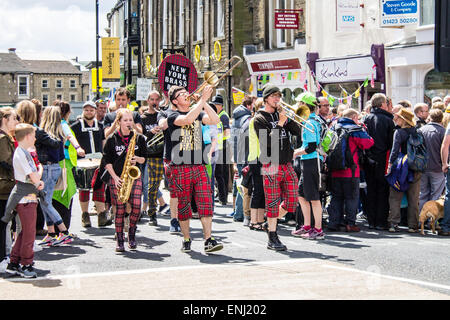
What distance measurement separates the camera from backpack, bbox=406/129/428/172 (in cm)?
1062

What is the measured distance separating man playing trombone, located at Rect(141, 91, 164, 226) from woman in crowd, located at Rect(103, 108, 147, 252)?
6.13 ft

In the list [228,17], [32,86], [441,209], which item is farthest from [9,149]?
[32,86]

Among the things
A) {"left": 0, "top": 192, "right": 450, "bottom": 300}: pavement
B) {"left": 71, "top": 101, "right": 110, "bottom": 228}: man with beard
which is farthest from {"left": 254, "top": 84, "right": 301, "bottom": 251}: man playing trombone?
{"left": 71, "top": 101, "right": 110, "bottom": 228}: man with beard

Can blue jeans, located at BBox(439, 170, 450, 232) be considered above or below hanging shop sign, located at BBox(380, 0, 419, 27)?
below

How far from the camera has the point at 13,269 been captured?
7383 mm

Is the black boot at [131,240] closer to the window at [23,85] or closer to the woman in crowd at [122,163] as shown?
the woman in crowd at [122,163]

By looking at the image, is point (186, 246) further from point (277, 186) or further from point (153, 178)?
point (153, 178)

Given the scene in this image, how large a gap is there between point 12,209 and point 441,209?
252 inches

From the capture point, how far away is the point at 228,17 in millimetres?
29312

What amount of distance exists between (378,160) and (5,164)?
5964 mm

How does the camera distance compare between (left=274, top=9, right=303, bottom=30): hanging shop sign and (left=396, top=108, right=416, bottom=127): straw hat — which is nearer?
(left=396, top=108, right=416, bottom=127): straw hat

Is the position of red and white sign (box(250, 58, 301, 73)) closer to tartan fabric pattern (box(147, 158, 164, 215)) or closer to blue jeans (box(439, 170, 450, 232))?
tartan fabric pattern (box(147, 158, 164, 215))

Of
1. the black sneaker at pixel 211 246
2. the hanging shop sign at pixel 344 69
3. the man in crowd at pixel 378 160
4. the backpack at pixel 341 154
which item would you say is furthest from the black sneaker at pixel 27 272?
the hanging shop sign at pixel 344 69

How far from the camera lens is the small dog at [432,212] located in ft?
34.4
